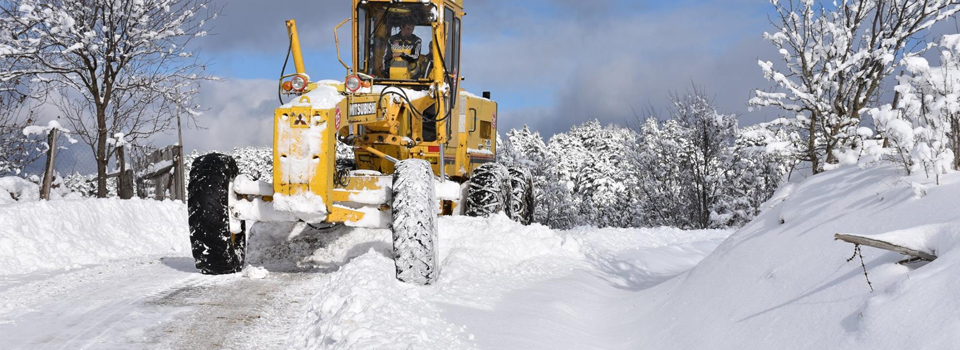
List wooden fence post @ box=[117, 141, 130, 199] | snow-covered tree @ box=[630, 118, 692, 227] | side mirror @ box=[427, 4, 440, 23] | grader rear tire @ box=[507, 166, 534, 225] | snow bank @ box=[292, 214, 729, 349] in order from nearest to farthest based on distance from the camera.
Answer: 1. snow bank @ box=[292, 214, 729, 349]
2. side mirror @ box=[427, 4, 440, 23]
3. grader rear tire @ box=[507, 166, 534, 225]
4. wooden fence post @ box=[117, 141, 130, 199]
5. snow-covered tree @ box=[630, 118, 692, 227]

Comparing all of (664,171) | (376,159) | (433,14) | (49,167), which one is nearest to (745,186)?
(664,171)

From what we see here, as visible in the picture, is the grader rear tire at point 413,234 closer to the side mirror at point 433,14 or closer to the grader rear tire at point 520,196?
the side mirror at point 433,14

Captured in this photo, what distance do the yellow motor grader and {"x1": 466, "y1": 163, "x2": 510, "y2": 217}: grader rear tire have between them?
14 mm

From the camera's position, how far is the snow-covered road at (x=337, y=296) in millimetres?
4582

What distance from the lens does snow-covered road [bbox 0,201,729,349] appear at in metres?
4.58

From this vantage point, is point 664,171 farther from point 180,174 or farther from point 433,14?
point 433,14

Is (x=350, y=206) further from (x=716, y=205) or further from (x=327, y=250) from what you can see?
(x=716, y=205)

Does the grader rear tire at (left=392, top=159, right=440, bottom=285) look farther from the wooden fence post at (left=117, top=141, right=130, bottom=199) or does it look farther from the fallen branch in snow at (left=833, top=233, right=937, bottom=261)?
the wooden fence post at (left=117, top=141, right=130, bottom=199)

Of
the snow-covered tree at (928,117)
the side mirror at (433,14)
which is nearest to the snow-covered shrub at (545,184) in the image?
Result: the side mirror at (433,14)

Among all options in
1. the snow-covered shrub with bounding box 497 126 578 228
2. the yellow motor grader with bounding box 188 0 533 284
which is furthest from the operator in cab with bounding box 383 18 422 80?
the snow-covered shrub with bounding box 497 126 578 228

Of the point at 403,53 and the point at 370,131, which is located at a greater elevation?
the point at 403,53

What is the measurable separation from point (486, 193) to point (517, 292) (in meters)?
2.80

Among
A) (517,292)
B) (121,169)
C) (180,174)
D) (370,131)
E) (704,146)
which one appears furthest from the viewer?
(704,146)

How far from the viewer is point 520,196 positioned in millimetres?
10273
